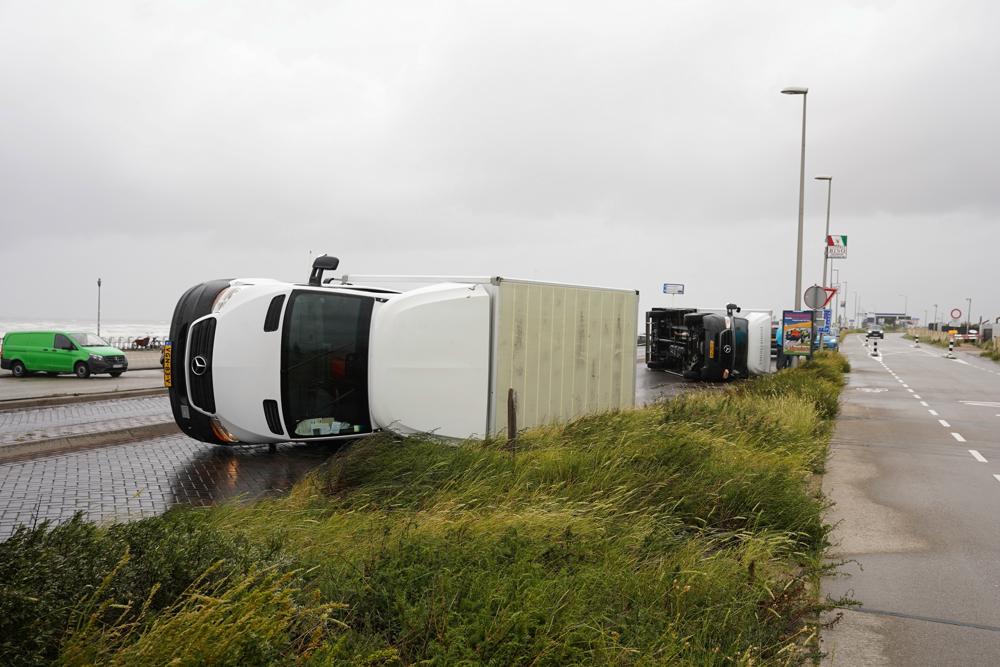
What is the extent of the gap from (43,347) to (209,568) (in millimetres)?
26327

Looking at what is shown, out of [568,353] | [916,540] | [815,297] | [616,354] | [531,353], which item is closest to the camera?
[916,540]

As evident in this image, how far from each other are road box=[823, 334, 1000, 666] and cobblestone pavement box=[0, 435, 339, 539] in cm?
471

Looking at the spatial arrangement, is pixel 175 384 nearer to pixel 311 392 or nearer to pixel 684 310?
pixel 311 392

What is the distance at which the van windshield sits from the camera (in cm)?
2686

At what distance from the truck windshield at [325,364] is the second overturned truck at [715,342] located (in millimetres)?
18159

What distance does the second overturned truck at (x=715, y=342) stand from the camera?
2664 centimetres

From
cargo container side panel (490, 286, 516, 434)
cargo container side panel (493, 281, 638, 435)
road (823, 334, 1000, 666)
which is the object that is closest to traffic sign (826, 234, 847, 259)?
road (823, 334, 1000, 666)

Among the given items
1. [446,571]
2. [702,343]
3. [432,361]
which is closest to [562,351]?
[432,361]

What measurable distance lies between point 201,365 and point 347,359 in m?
1.70

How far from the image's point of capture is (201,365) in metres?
9.88

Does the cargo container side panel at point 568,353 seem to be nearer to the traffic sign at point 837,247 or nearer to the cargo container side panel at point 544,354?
the cargo container side panel at point 544,354

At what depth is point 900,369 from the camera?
35969mm

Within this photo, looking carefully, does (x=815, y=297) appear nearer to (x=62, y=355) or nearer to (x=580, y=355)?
(x=580, y=355)

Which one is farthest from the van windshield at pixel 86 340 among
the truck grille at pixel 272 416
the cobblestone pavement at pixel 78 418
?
the truck grille at pixel 272 416
